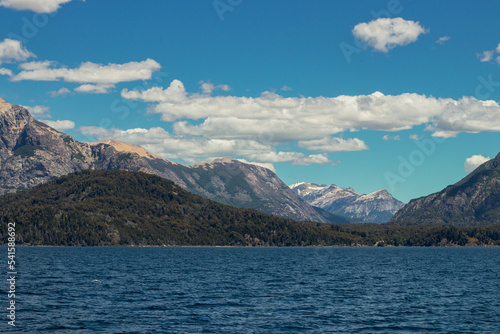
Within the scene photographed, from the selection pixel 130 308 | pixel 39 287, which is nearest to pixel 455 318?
pixel 130 308

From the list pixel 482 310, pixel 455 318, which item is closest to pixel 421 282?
pixel 482 310

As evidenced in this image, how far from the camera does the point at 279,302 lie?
95.3 m

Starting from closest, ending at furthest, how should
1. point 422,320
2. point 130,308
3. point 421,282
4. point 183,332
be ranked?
point 183,332 → point 422,320 → point 130,308 → point 421,282

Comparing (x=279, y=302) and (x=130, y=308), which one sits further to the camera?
(x=279, y=302)

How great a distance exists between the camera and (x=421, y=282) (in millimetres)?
138000

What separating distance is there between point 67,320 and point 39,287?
43.1 m

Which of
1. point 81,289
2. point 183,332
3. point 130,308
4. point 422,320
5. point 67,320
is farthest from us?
point 81,289

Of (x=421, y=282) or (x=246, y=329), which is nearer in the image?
(x=246, y=329)

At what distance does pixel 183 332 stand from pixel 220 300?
102 ft

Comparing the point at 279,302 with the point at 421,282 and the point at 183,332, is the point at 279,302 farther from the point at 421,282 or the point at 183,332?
the point at 421,282

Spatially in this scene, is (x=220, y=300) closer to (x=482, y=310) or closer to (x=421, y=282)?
(x=482, y=310)

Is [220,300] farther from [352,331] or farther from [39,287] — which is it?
[39,287]

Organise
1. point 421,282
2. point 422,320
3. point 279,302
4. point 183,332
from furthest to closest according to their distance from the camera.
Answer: point 421,282
point 279,302
point 422,320
point 183,332

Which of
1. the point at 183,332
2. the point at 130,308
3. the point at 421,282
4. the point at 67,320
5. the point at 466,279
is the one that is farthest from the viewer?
the point at 466,279
